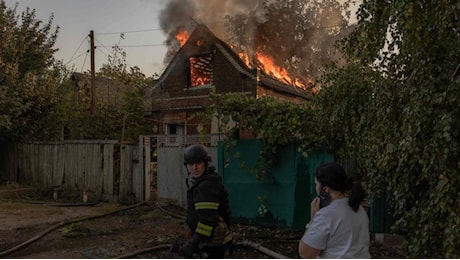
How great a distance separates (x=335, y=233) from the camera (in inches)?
92.5

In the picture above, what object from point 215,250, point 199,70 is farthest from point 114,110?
point 215,250

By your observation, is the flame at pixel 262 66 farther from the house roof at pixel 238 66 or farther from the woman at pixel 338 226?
the woman at pixel 338 226

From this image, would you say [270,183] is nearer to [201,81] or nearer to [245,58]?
[245,58]

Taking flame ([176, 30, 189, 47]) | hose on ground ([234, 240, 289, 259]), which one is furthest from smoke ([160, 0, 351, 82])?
hose on ground ([234, 240, 289, 259])

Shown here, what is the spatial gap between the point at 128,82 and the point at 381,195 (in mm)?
19402

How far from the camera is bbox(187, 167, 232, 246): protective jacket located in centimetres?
313

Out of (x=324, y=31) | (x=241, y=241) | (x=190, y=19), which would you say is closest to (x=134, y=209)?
(x=241, y=241)

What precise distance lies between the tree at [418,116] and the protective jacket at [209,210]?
1775mm

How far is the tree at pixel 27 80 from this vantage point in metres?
13.5

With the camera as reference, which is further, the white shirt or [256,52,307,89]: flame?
[256,52,307,89]: flame

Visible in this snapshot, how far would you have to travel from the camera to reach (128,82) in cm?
2375

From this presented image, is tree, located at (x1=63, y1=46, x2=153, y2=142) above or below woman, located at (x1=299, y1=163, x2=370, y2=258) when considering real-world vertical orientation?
above

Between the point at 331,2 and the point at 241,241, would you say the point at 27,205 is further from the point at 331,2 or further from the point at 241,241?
the point at 331,2

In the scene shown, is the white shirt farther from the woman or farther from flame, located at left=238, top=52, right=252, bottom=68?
flame, located at left=238, top=52, right=252, bottom=68
